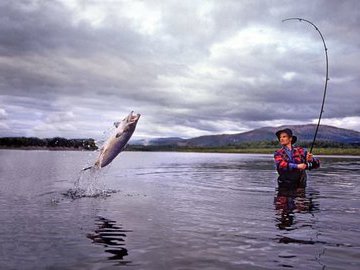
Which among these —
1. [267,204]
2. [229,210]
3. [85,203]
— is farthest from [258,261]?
[85,203]

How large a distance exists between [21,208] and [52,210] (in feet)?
4.11

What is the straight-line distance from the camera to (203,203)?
1459cm

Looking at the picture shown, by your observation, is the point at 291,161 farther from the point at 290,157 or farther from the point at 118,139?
the point at 118,139

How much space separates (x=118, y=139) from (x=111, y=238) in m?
5.36

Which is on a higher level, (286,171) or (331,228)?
(286,171)

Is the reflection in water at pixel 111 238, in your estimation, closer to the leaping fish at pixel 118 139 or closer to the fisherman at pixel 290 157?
the leaping fish at pixel 118 139

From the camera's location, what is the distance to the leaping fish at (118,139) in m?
13.3

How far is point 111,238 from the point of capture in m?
8.67

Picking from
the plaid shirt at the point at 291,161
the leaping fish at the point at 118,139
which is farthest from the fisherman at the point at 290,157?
the leaping fish at the point at 118,139

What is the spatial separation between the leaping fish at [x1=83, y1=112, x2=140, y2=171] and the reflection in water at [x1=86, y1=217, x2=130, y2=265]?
11.4 feet

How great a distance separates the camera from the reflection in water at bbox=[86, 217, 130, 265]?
24.2 ft

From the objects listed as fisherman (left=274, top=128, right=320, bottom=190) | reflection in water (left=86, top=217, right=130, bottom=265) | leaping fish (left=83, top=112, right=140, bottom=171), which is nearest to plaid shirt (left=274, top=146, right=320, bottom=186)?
fisherman (left=274, top=128, right=320, bottom=190)

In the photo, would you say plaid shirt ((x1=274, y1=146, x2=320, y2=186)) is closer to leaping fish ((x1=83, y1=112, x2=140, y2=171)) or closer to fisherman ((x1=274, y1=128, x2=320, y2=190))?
fisherman ((x1=274, y1=128, x2=320, y2=190))

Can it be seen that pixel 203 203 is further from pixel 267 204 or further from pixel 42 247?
pixel 42 247
